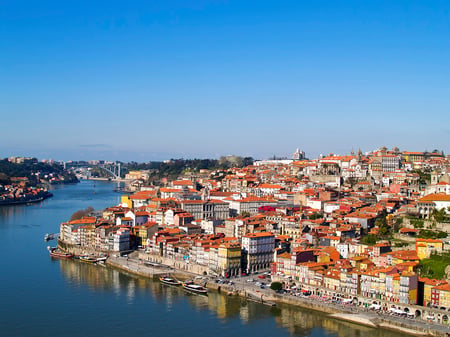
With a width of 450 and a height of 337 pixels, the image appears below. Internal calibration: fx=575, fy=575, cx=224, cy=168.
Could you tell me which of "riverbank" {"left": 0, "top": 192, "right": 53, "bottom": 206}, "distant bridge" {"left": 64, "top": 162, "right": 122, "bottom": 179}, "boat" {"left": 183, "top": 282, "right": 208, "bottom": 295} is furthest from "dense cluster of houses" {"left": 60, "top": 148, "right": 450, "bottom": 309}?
"distant bridge" {"left": 64, "top": 162, "right": 122, "bottom": 179}

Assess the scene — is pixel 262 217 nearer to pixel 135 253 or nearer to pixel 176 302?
pixel 135 253

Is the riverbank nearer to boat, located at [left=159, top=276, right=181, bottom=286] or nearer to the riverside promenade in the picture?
the riverside promenade

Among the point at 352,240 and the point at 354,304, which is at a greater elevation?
the point at 352,240

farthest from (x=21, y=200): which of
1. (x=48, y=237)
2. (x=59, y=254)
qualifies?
(x=59, y=254)

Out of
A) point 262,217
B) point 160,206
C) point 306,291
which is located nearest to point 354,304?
point 306,291

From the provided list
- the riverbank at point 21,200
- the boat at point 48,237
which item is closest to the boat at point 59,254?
the boat at point 48,237

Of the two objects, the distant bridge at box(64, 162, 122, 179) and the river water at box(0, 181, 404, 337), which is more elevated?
the distant bridge at box(64, 162, 122, 179)
